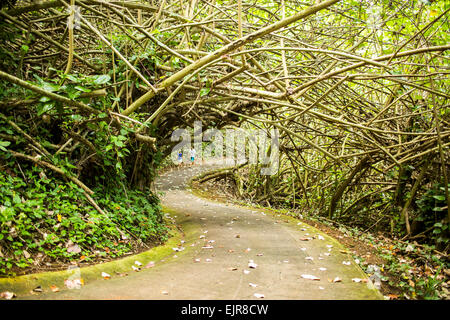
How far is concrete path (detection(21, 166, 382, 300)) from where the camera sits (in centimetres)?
287

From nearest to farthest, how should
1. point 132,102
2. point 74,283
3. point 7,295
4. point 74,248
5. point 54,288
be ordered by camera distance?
point 7,295 → point 54,288 → point 74,283 → point 74,248 → point 132,102

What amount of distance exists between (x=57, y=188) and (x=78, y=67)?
244cm

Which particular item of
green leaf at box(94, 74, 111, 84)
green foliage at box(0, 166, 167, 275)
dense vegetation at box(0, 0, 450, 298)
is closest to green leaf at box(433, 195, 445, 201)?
dense vegetation at box(0, 0, 450, 298)

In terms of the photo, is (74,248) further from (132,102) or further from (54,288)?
(132,102)

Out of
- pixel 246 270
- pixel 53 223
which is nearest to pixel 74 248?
pixel 53 223

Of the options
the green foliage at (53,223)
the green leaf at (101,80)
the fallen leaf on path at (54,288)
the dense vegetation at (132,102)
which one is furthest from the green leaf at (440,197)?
the fallen leaf on path at (54,288)

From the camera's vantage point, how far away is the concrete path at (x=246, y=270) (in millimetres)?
2869

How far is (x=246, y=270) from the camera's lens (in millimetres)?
3707

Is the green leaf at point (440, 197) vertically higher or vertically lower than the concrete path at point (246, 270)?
higher

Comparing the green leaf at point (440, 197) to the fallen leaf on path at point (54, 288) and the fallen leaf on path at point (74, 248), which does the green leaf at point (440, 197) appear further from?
the fallen leaf on path at point (54, 288)

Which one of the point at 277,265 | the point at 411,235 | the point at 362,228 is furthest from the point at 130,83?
the point at 362,228

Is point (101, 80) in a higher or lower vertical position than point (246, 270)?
higher

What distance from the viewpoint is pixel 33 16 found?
4.69 metres
